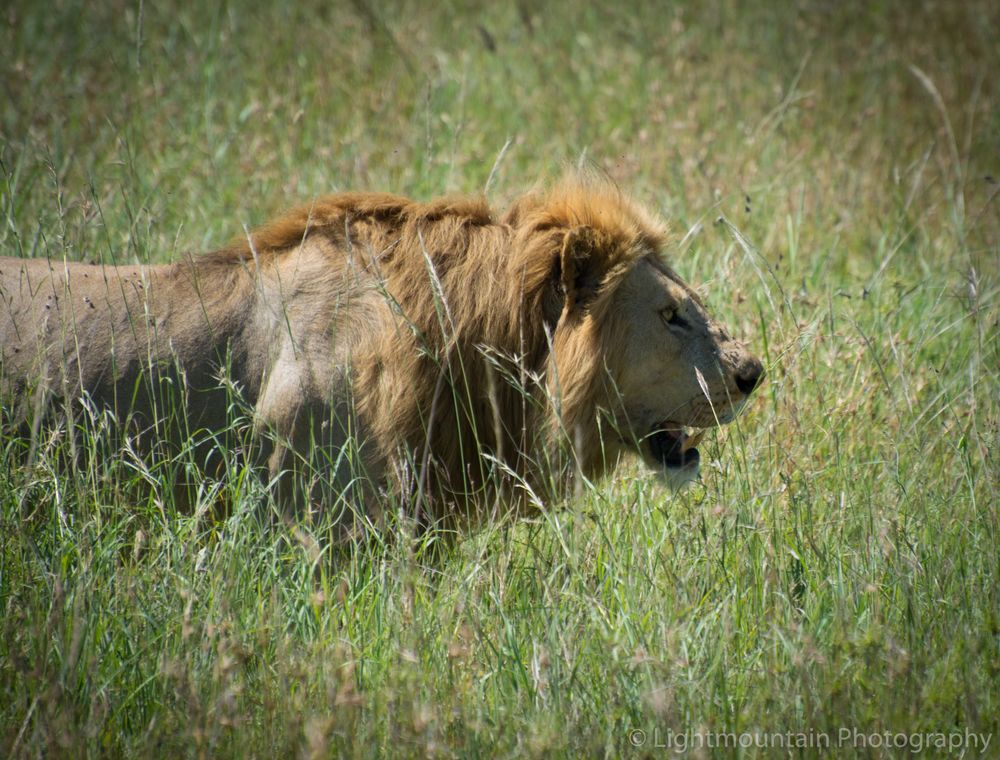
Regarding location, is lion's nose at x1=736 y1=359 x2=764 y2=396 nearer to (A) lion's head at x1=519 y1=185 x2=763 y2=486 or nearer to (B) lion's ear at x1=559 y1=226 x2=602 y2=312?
(A) lion's head at x1=519 y1=185 x2=763 y2=486

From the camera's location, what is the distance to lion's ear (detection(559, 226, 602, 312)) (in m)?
3.31

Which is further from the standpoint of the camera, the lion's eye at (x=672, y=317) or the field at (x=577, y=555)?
the lion's eye at (x=672, y=317)

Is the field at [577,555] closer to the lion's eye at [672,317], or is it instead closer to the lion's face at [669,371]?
the lion's face at [669,371]

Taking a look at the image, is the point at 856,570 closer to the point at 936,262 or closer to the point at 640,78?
the point at 936,262

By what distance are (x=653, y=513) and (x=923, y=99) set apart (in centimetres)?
526

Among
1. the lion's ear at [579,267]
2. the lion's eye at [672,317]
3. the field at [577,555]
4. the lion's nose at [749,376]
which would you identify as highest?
the lion's ear at [579,267]

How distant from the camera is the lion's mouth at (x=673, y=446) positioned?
3439 mm

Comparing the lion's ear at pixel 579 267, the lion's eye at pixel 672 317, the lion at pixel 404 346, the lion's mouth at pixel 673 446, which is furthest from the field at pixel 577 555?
the lion's ear at pixel 579 267

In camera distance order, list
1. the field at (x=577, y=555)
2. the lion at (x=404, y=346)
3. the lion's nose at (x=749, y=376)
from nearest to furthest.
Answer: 1. the field at (x=577, y=555)
2. the lion at (x=404, y=346)
3. the lion's nose at (x=749, y=376)

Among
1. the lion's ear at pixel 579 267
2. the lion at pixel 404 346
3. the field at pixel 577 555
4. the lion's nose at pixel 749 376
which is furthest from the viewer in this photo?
the lion's nose at pixel 749 376

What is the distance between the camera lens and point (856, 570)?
308 centimetres

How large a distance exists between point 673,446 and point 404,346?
3.09 feet

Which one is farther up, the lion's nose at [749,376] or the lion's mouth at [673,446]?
the lion's nose at [749,376]

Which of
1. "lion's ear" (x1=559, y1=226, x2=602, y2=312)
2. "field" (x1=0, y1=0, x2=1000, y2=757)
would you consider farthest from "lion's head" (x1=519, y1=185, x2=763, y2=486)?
"field" (x1=0, y1=0, x2=1000, y2=757)
